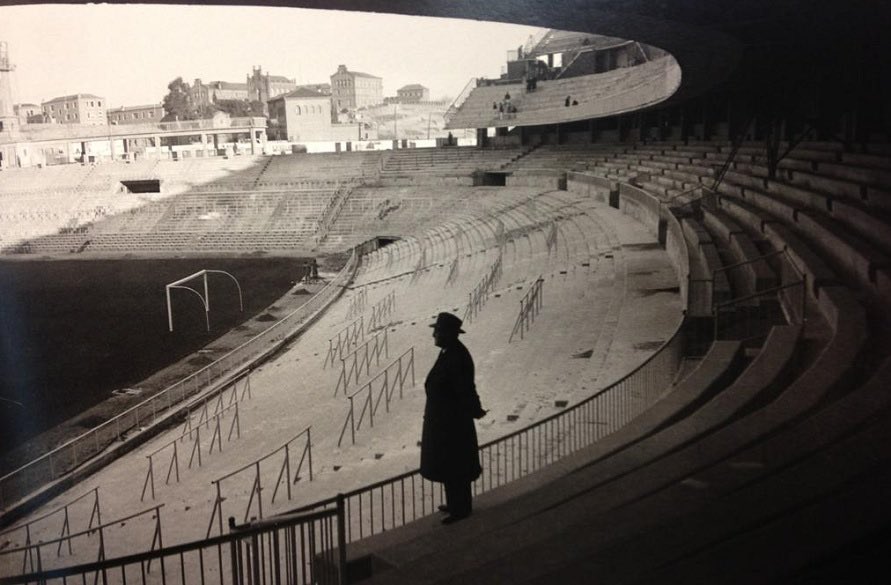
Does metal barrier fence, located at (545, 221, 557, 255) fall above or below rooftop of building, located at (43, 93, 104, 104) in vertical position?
below

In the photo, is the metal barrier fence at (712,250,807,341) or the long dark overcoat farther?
the metal barrier fence at (712,250,807,341)

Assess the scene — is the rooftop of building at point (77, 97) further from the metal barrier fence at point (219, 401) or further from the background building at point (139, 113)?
the metal barrier fence at point (219, 401)

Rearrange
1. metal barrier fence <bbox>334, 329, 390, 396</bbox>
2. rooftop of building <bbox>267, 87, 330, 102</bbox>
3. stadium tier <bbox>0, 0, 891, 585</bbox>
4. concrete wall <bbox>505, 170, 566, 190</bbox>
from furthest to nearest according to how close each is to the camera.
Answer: rooftop of building <bbox>267, 87, 330, 102</bbox>, concrete wall <bbox>505, 170, 566, 190</bbox>, metal barrier fence <bbox>334, 329, 390, 396</bbox>, stadium tier <bbox>0, 0, 891, 585</bbox>

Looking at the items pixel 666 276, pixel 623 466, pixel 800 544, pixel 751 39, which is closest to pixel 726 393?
pixel 623 466

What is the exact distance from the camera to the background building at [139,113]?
8334 cm

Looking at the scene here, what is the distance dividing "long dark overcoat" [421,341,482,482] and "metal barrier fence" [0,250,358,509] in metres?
8.63

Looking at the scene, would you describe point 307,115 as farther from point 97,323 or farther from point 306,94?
point 97,323

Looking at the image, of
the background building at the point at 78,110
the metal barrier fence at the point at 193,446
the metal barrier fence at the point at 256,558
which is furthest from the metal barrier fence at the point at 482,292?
the background building at the point at 78,110

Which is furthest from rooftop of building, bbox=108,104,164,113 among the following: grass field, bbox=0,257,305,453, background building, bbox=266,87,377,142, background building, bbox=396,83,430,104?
grass field, bbox=0,257,305,453

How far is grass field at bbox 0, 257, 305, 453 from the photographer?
641 inches

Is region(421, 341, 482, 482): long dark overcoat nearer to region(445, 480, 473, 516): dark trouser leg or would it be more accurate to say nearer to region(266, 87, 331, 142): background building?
region(445, 480, 473, 516): dark trouser leg

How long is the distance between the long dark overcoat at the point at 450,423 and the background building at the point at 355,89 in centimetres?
7974

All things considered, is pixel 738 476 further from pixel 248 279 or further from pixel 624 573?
pixel 248 279

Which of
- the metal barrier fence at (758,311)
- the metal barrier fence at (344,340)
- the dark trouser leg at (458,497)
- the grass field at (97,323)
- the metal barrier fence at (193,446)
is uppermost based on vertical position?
the metal barrier fence at (758,311)
